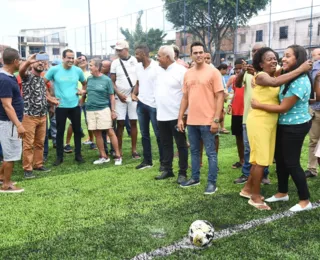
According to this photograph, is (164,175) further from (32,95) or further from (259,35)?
(259,35)

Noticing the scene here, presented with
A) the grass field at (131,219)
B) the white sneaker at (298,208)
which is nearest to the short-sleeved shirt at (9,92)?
the grass field at (131,219)

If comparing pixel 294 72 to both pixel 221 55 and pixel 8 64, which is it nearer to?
pixel 8 64

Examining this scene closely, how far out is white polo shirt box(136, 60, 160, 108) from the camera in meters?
5.73

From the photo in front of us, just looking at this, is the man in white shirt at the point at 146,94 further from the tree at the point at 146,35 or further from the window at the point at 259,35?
the tree at the point at 146,35

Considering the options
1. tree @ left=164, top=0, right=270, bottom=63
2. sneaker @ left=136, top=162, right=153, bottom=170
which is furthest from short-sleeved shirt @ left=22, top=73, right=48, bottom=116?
tree @ left=164, top=0, right=270, bottom=63

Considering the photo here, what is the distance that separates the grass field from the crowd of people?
285 mm

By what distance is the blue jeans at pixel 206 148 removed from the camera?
A: 4531mm

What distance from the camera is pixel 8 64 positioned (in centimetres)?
473

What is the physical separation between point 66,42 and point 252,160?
3588cm

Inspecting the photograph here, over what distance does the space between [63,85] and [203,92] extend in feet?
9.82

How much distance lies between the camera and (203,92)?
176 inches

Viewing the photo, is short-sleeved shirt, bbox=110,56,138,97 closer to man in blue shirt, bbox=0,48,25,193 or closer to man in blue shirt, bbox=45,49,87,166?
man in blue shirt, bbox=45,49,87,166

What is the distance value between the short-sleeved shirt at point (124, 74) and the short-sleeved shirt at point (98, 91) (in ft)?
0.77

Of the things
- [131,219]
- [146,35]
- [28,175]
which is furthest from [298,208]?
[146,35]
